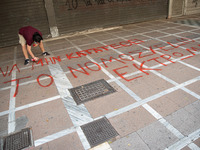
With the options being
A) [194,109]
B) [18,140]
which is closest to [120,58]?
[194,109]

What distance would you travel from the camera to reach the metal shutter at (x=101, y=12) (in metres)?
A: 9.20

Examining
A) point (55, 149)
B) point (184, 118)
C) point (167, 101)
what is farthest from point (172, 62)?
point (55, 149)

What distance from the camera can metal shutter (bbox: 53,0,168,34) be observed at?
362 inches

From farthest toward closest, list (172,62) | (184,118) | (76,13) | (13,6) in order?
(76,13) → (13,6) → (172,62) → (184,118)

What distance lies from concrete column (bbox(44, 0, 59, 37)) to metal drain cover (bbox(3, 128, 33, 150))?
24.0ft

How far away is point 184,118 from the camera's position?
3027 millimetres

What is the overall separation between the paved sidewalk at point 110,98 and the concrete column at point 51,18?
3.05m

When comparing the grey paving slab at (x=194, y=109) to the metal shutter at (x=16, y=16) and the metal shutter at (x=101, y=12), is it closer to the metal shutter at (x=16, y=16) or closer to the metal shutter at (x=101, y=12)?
the metal shutter at (x=101, y=12)

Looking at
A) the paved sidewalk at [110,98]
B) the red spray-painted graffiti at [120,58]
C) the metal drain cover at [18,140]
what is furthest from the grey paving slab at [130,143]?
the red spray-painted graffiti at [120,58]

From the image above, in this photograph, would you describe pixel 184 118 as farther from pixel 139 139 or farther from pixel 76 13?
pixel 76 13

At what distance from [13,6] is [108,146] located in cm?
857

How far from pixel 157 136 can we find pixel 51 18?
8.44m

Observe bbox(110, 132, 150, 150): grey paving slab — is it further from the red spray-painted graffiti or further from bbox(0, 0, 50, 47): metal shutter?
bbox(0, 0, 50, 47): metal shutter

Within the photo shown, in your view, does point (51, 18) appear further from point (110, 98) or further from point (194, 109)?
point (194, 109)
